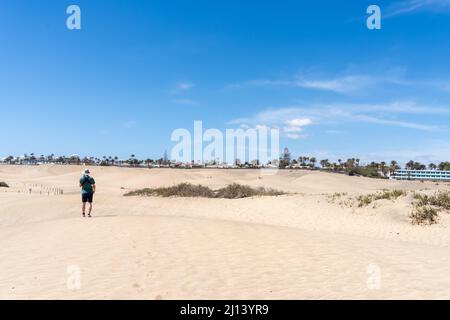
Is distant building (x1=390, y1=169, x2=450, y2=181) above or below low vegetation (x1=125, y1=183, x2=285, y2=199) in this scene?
below

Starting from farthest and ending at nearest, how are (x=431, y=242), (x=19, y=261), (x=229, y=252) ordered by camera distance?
1. (x=431, y=242)
2. (x=229, y=252)
3. (x=19, y=261)

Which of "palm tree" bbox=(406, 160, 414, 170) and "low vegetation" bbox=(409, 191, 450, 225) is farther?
"palm tree" bbox=(406, 160, 414, 170)

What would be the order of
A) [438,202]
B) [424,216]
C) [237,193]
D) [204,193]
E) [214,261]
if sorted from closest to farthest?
[214,261] → [424,216] → [438,202] → [204,193] → [237,193]

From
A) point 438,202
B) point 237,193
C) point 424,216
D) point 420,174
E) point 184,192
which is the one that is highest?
point 438,202

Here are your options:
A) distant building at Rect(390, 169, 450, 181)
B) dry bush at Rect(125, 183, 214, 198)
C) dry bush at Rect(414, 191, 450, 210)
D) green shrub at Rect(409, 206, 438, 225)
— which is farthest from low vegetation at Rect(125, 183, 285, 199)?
distant building at Rect(390, 169, 450, 181)

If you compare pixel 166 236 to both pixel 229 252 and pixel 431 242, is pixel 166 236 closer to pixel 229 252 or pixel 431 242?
pixel 229 252

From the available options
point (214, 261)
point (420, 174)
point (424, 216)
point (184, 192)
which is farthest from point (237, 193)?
point (420, 174)

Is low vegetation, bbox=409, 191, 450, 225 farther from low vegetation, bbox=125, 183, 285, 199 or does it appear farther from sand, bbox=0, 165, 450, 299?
low vegetation, bbox=125, 183, 285, 199

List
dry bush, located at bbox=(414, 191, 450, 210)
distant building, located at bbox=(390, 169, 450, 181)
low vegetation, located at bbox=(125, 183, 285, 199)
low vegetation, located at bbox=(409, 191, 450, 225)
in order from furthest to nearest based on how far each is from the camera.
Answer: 1. distant building, located at bbox=(390, 169, 450, 181)
2. low vegetation, located at bbox=(125, 183, 285, 199)
3. dry bush, located at bbox=(414, 191, 450, 210)
4. low vegetation, located at bbox=(409, 191, 450, 225)

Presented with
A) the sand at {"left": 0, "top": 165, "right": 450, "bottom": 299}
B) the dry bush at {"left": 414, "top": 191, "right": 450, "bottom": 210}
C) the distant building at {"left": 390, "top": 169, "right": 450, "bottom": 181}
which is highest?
the dry bush at {"left": 414, "top": 191, "right": 450, "bottom": 210}

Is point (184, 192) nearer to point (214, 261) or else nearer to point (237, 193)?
point (237, 193)
